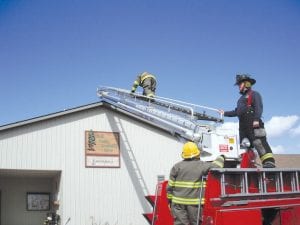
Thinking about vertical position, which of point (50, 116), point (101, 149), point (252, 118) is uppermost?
point (50, 116)

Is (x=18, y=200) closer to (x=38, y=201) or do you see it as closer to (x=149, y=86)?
(x=38, y=201)

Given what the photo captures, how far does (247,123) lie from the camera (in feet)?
27.3

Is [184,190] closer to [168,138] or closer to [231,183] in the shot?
[231,183]

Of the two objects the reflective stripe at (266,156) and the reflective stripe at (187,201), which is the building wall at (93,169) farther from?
the reflective stripe at (187,201)

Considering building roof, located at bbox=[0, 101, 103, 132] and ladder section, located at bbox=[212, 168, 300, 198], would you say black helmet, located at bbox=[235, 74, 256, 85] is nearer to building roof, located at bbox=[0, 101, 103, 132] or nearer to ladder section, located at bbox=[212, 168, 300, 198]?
ladder section, located at bbox=[212, 168, 300, 198]

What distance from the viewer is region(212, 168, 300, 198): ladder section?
6.68m

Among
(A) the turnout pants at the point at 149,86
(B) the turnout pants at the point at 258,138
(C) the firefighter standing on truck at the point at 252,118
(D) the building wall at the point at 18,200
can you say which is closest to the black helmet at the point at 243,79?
(C) the firefighter standing on truck at the point at 252,118

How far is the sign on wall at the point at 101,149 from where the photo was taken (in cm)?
1714

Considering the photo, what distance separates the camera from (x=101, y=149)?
17328mm

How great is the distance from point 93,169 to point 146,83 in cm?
459

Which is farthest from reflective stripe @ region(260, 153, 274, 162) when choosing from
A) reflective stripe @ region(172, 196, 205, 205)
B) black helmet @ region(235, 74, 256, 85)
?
reflective stripe @ region(172, 196, 205, 205)

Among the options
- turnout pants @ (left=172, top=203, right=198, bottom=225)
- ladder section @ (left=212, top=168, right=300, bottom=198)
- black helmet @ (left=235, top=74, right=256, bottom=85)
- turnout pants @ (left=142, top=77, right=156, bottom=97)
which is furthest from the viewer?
turnout pants @ (left=142, top=77, right=156, bottom=97)

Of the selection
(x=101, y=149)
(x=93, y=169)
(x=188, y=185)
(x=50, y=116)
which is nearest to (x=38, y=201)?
(x=93, y=169)

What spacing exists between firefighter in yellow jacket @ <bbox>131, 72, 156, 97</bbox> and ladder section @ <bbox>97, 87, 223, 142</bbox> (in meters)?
0.31
